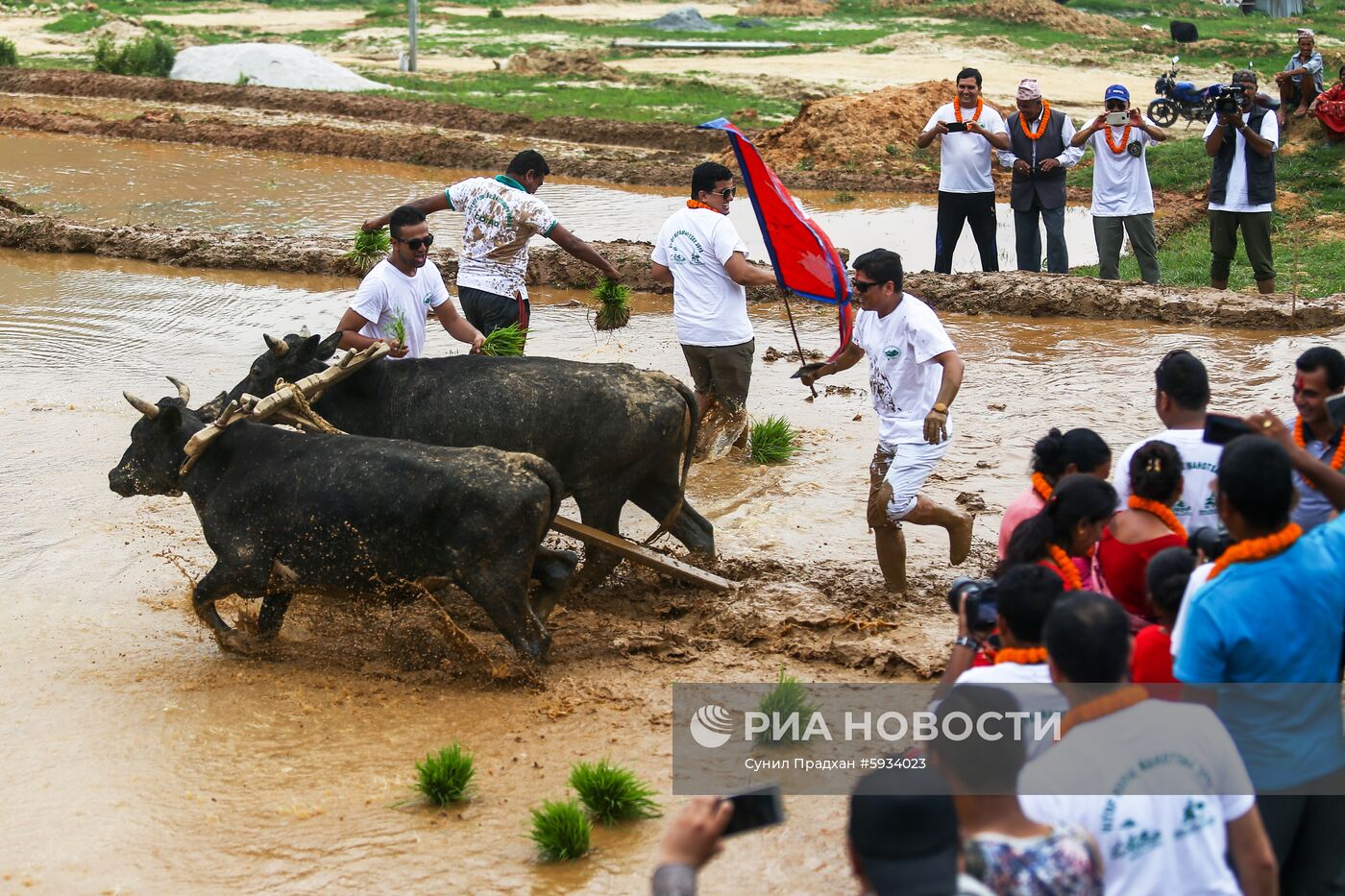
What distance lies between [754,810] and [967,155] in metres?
11.9

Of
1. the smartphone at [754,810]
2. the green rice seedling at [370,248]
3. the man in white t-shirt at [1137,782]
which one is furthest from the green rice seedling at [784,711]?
the green rice seedling at [370,248]

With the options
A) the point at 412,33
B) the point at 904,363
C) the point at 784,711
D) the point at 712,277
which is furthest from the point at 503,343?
the point at 412,33

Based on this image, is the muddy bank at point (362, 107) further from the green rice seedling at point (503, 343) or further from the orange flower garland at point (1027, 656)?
the orange flower garland at point (1027, 656)

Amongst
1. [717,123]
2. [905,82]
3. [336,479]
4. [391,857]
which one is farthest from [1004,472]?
[905,82]

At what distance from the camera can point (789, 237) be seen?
9.48 metres

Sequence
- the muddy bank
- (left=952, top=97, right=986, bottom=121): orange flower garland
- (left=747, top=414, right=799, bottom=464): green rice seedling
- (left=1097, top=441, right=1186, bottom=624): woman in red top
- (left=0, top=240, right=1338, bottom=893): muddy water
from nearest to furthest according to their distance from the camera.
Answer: (left=1097, top=441, right=1186, bottom=624): woman in red top
(left=0, top=240, right=1338, bottom=893): muddy water
(left=747, top=414, right=799, bottom=464): green rice seedling
(left=952, top=97, right=986, bottom=121): orange flower garland
the muddy bank

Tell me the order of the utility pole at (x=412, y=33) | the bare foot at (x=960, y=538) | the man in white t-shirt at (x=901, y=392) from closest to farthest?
the man in white t-shirt at (x=901, y=392)
the bare foot at (x=960, y=538)
the utility pole at (x=412, y=33)

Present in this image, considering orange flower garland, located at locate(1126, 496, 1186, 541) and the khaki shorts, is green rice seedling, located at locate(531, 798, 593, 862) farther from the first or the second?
the khaki shorts

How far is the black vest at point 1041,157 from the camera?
14086mm

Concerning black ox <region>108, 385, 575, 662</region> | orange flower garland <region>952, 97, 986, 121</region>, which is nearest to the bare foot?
black ox <region>108, 385, 575, 662</region>

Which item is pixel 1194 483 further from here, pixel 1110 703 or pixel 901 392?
pixel 901 392

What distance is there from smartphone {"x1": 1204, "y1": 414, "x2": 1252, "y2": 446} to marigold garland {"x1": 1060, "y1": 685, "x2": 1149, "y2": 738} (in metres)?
1.90

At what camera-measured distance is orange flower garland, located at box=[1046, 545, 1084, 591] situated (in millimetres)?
4871

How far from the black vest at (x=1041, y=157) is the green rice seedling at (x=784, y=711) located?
912 cm
